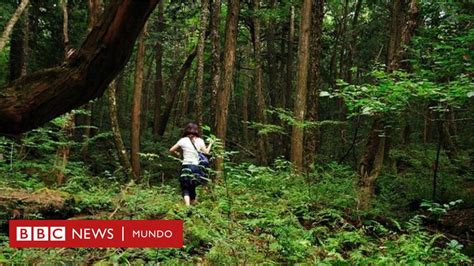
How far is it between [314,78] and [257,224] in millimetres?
8397

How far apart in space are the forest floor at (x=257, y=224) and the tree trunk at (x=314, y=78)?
2401 mm

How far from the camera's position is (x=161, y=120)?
2538 centimetres

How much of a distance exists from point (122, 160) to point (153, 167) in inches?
174

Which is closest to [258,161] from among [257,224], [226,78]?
[226,78]

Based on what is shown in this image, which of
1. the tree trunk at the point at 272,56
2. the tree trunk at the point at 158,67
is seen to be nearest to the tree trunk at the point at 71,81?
the tree trunk at the point at 272,56

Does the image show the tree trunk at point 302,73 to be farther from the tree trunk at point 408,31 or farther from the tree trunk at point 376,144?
the tree trunk at point 408,31

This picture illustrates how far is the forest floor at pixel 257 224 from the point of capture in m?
5.61

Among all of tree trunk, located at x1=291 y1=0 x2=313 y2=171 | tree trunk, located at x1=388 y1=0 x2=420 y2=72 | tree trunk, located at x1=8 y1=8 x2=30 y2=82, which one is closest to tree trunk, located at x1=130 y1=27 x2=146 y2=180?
tree trunk, located at x1=8 y1=8 x2=30 y2=82

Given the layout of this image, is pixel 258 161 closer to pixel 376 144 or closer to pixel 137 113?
pixel 137 113

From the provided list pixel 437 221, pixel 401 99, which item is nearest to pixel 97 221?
pixel 401 99

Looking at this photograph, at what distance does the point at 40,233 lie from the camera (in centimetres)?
596

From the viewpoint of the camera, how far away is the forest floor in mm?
5613

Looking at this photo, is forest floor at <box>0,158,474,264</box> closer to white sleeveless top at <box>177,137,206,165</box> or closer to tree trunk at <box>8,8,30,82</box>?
white sleeveless top at <box>177,137,206,165</box>

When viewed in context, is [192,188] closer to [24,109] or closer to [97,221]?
[97,221]
